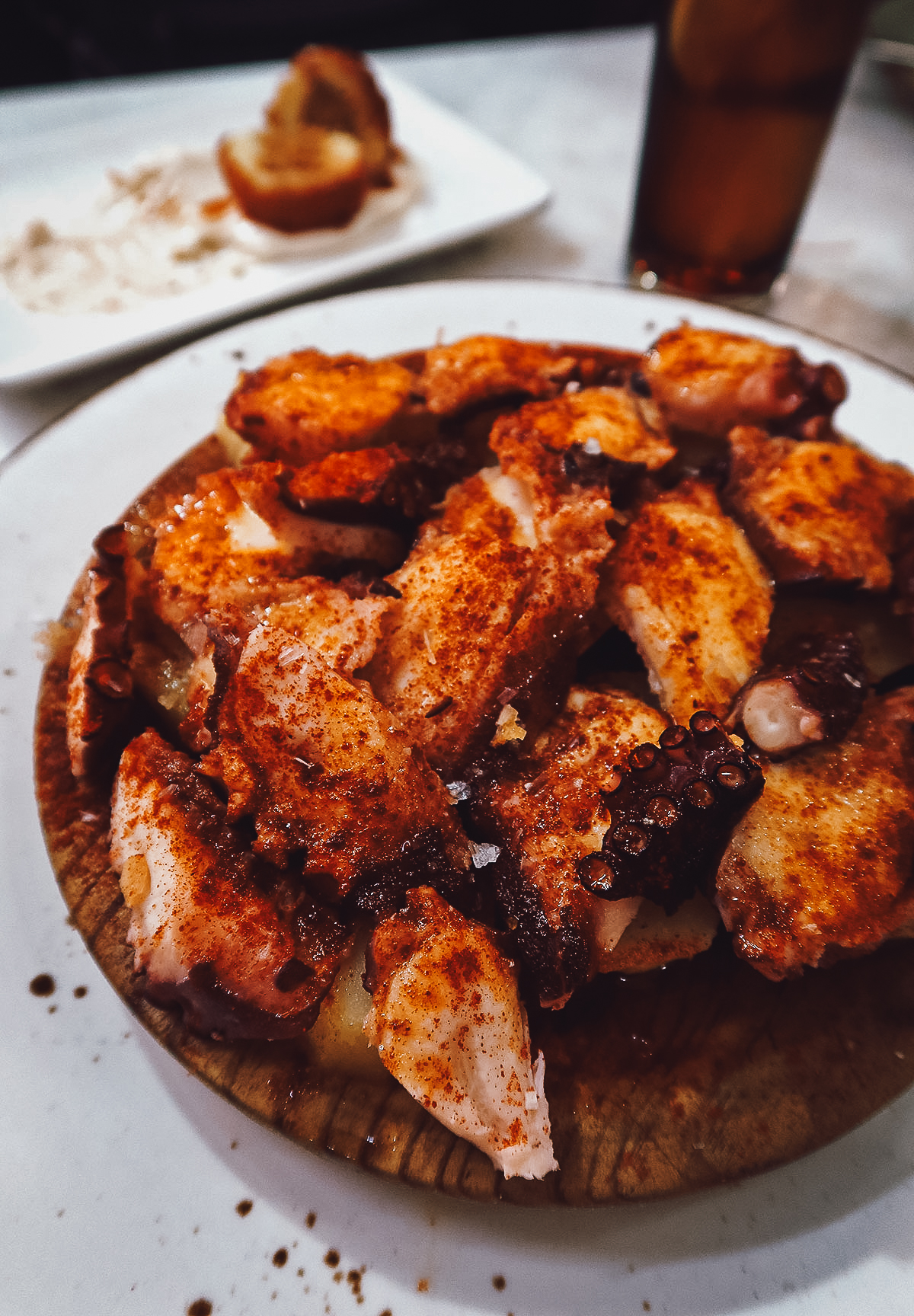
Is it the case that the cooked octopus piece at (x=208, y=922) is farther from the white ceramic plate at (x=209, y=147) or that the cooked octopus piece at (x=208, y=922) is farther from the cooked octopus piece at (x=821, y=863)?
the white ceramic plate at (x=209, y=147)

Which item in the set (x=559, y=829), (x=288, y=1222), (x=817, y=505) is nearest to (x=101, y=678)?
(x=559, y=829)

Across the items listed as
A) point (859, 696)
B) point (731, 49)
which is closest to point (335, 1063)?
point (859, 696)

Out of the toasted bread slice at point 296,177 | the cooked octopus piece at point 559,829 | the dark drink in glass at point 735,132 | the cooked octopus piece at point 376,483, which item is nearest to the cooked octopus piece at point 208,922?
the cooked octopus piece at point 559,829

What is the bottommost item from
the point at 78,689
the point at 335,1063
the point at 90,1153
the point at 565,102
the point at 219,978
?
the point at 90,1153

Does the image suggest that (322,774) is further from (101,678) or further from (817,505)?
(817,505)

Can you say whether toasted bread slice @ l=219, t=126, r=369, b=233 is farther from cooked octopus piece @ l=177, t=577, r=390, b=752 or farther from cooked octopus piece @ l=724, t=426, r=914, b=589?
cooked octopus piece @ l=177, t=577, r=390, b=752

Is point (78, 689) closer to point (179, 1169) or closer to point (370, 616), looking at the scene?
point (370, 616)
